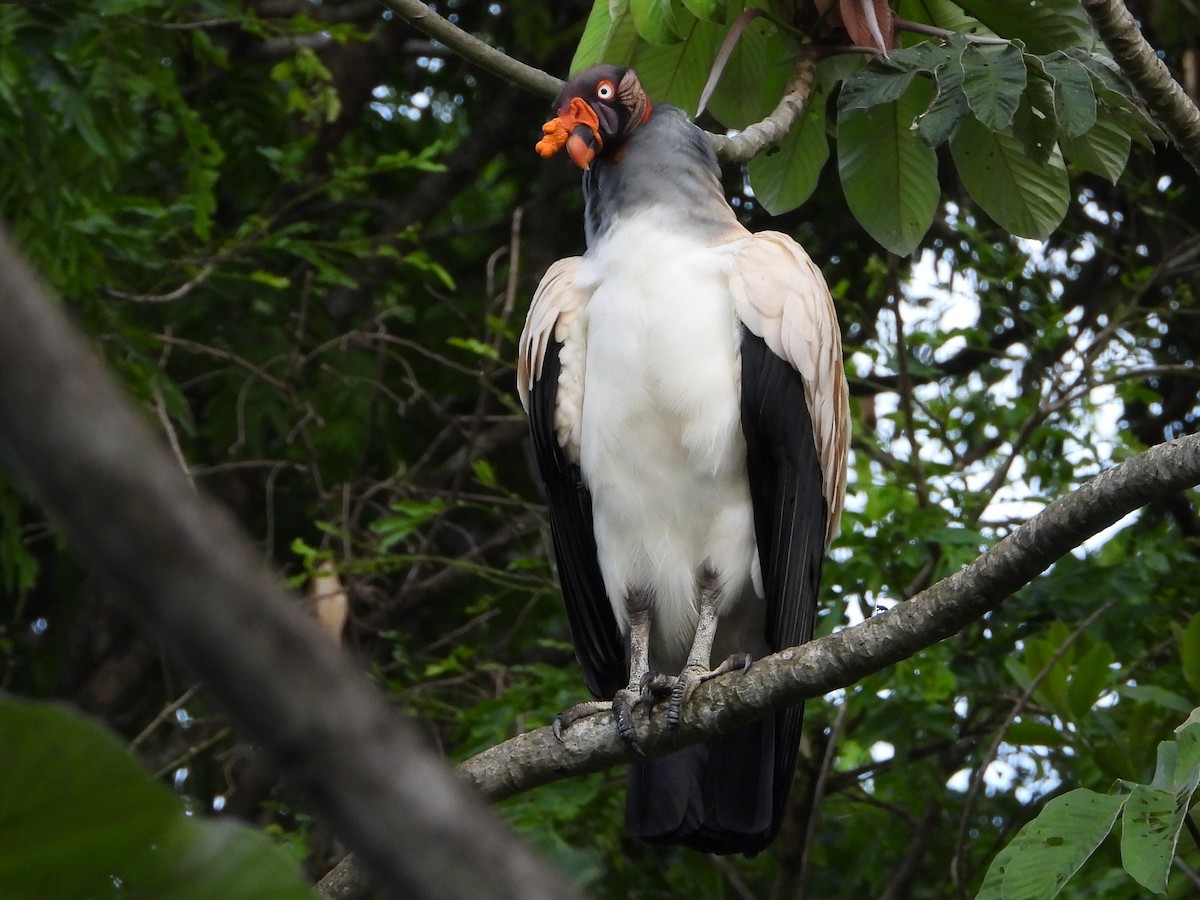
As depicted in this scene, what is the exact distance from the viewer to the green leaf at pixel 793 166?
428 centimetres

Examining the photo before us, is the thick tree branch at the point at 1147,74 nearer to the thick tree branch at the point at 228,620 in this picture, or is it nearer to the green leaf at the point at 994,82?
the green leaf at the point at 994,82

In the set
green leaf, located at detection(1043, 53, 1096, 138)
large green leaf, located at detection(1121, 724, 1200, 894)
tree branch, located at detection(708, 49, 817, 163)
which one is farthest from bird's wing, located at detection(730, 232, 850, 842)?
large green leaf, located at detection(1121, 724, 1200, 894)

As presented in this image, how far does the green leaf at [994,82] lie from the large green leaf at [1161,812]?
52.4 inches

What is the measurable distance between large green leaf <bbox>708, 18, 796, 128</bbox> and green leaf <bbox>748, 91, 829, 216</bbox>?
118 mm

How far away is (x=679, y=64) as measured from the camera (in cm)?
432

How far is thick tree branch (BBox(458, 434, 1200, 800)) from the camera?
2518 mm

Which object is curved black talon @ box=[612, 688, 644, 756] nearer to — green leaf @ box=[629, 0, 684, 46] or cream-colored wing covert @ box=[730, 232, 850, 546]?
cream-colored wing covert @ box=[730, 232, 850, 546]

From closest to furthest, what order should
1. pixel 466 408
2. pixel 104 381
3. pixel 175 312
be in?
pixel 104 381 < pixel 175 312 < pixel 466 408

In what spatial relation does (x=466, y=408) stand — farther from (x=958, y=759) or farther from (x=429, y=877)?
(x=429, y=877)

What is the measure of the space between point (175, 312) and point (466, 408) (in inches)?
63.7

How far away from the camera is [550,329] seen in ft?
13.7

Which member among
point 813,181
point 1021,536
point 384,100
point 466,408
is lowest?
point 466,408

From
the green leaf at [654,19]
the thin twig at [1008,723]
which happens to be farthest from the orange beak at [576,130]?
the thin twig at [1008,723]

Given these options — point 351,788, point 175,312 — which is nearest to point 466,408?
point 175,312
